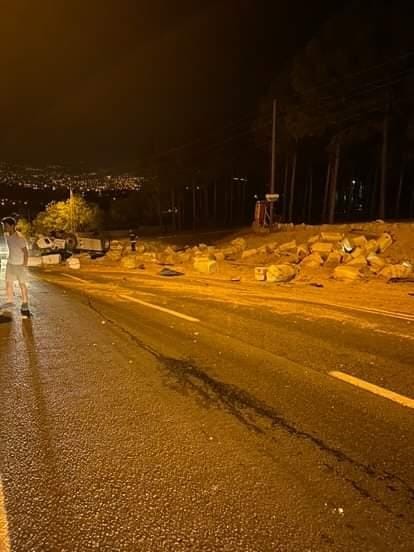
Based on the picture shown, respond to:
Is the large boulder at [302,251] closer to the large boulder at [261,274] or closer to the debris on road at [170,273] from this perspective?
the large boulder at [261,274]

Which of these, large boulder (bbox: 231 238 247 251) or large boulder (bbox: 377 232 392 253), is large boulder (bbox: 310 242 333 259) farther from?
large boulder (bbox: 231 238 247 251)

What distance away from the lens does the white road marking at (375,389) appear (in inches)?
178

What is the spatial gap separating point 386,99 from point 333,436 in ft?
89.4

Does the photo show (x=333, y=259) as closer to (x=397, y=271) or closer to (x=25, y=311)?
(x=397, y=271)

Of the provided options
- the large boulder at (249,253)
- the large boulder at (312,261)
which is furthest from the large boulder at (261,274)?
the large boulder at (249,253)

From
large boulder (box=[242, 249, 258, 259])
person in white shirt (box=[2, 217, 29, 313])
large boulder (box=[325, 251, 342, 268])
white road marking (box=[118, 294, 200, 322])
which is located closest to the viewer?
white road marking (box=[118, 294, 200, 322])

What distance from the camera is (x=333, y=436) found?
380 centimetres

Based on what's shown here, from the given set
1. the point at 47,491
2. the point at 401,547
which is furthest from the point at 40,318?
A: the point at 401,547

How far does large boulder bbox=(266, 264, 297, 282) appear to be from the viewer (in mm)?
13344

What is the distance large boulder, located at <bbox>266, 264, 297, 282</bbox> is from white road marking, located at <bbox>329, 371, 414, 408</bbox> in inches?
316

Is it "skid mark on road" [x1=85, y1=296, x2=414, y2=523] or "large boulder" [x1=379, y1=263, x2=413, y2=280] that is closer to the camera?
"skid mark on road" [x1=85, y1=296, x2=414, y2=523]

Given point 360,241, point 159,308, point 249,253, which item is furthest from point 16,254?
point 360,241

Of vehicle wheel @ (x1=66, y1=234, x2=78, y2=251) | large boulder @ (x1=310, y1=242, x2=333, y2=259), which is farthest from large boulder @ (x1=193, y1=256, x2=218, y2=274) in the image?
vehicle wheel @ (x1=66, y1=234, x2=78, y2=251)

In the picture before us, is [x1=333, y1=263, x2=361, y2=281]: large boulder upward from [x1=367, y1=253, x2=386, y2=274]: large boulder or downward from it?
downward
